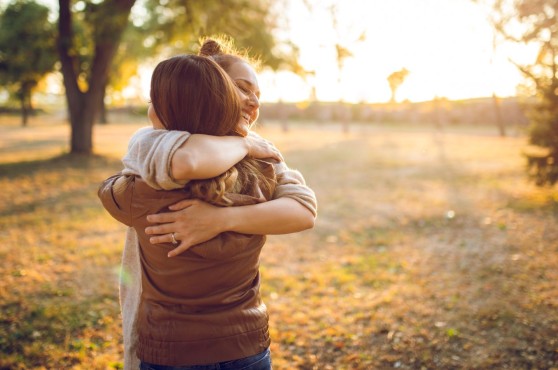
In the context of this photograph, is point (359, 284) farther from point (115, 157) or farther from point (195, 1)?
point (115, 157)

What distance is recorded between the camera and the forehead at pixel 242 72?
5.37 feet

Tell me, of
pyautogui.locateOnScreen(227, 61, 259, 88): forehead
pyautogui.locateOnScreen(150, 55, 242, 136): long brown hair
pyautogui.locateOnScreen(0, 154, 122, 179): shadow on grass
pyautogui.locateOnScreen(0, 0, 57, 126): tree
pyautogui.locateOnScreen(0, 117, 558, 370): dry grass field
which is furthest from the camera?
pyautogui.locateOnScreen(0, 0, 57, 126): tree

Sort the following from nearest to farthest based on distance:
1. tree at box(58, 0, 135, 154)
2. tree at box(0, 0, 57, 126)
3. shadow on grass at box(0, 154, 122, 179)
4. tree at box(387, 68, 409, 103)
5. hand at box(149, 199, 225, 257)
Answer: hand at box(149, 199, 225, 257) < tree at box(387, 68, 409, 103) < tree at box(58, 0, 135, 154) < shadow on grass at box(0, 154, 122, 179) < tree at box(0, 0, 57, 126)

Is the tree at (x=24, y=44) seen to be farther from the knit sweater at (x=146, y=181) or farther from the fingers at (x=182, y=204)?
the fingers at (x=182, y=204)

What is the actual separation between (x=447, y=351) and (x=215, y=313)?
9.90 feet

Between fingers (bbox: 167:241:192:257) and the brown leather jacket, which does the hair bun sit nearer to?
the brown leather jacket

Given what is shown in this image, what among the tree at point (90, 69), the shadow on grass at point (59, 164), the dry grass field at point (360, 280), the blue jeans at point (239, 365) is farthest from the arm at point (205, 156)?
the shadow on grass at point (59, 164)

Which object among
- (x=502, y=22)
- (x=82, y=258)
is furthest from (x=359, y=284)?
(x=502, y=22)

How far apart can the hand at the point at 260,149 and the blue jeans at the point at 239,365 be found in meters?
0.75

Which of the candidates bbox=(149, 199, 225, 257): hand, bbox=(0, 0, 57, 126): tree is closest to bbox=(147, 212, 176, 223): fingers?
bbox=(149, 199, 225, 257): hand

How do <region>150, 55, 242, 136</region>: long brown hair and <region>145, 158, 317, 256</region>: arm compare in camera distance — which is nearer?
<region>150, 55, 242, 136</region>: long brown hair

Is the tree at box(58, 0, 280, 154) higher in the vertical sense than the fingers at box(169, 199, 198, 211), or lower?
higher

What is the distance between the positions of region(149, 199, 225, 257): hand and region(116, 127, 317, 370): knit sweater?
4.1 inches

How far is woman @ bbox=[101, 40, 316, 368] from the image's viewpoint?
1308 mm
